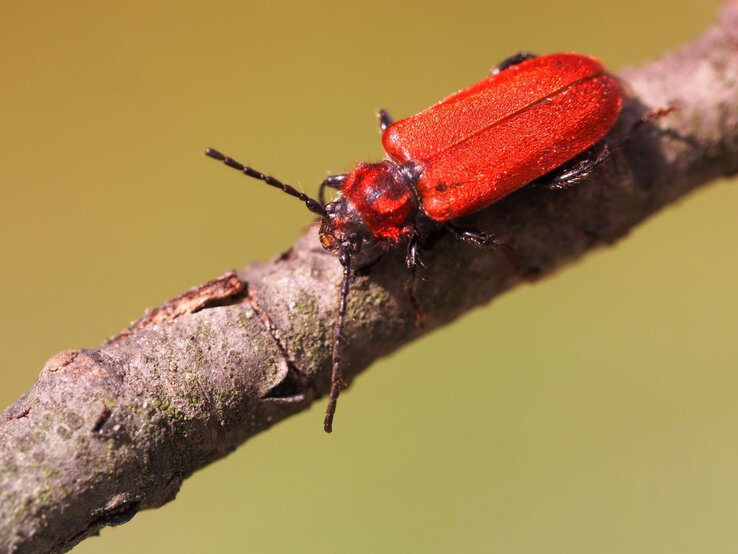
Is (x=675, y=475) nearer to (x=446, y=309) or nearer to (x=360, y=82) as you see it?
(x=446, y=309)

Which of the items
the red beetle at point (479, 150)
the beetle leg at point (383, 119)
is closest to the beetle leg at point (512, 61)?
the red beetle at point (479, 150)

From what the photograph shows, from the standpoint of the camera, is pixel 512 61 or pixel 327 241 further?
pixel 512 61

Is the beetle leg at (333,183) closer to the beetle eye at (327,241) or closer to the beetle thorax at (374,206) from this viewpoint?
the beetle thorax at (374,206)

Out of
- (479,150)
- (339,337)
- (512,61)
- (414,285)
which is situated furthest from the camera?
(512,61)

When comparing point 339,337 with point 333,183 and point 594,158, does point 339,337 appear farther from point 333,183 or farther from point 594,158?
point 594,158

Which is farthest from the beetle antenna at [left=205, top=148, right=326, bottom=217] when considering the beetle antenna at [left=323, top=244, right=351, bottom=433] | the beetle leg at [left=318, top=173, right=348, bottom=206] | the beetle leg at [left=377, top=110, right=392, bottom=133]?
the beetle leg at [left=377, top=110, right=392, bottom=133]

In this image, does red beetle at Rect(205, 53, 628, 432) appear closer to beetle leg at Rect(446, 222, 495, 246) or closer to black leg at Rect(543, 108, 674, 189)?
black leg at Rect(543, 108, 674, 189)

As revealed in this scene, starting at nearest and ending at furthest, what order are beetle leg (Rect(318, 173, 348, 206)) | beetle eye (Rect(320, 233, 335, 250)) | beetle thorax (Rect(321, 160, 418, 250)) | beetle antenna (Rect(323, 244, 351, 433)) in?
beetle antenna (Rect(323, 244, 351, 433)) < beetle eye (Rect(320, 233, 335, 250)) < beetle thorax (Rect(321, 160, 418, 250)) < beetle leg (Rect(318, 173, 348, 206))

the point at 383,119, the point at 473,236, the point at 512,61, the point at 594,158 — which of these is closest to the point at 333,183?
the point at 383,119
